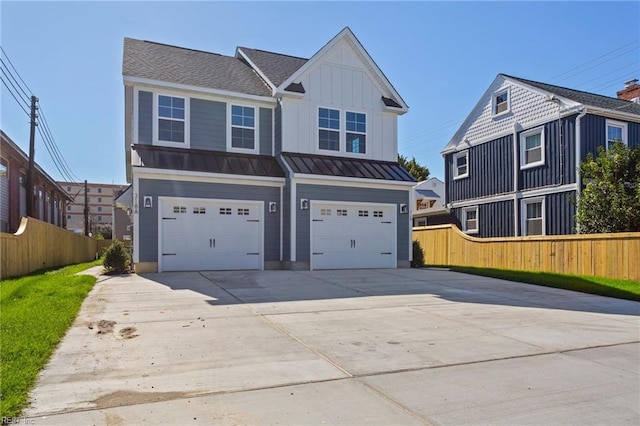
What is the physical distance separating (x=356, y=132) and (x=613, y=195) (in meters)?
8.33

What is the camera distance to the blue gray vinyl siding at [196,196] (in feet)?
43.7

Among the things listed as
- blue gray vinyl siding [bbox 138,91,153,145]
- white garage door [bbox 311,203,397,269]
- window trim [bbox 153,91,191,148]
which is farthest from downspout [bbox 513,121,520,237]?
blue gray vinyl siding [bbox 138,91,153,145]

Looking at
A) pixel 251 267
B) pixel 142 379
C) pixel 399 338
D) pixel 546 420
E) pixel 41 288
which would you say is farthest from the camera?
pixel 251 267

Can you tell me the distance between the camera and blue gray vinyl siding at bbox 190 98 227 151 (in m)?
15.0

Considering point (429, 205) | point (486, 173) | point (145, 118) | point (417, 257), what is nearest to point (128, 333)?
point (145, 118)

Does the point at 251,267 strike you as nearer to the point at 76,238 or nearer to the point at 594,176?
the point at 594,176

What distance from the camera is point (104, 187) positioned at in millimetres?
109625

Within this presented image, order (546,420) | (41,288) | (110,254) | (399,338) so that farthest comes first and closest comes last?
(110,254) → (41,288) → (399,338) → (546,420)

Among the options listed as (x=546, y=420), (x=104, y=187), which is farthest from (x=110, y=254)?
(x=104, y=187)

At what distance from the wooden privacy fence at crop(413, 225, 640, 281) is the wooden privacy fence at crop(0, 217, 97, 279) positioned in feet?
48.7

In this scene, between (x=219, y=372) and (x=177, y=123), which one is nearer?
(x=219, y=372)

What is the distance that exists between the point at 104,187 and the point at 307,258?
107278mm

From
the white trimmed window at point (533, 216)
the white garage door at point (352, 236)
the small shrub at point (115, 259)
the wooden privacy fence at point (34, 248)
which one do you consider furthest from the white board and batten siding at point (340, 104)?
the wooden privacy fence at point (34, 248)

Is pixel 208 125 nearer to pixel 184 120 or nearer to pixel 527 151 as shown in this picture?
pixel 184 120
